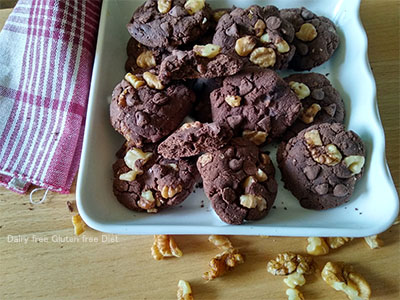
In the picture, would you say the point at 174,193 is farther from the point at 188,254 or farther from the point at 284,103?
the point at 284,103

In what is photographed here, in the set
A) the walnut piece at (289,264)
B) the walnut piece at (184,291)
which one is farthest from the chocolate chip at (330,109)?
the walnut piece at (184,291)

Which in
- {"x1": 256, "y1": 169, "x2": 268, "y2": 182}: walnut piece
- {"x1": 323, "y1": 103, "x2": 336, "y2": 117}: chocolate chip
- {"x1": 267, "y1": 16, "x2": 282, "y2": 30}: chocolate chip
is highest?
{"x1": 267, "y1": 16, "x2": 282, "y2": 30}: chocolate chip

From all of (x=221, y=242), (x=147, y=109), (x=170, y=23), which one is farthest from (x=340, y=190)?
(x=170, y=23)

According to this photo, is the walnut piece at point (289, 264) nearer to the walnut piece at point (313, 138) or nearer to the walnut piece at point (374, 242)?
the walnut piece at point (374, 242)

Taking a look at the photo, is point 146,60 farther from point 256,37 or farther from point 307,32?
point 307,32

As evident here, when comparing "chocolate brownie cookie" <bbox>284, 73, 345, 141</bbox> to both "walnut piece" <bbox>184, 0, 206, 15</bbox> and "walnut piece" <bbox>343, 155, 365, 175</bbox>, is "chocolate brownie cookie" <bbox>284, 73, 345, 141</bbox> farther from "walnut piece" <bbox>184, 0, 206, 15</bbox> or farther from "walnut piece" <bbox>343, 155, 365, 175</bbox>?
"walnut piece" <bbox>184, 0, 206, 15</bbox>

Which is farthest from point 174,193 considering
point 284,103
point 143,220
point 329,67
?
point 329,67

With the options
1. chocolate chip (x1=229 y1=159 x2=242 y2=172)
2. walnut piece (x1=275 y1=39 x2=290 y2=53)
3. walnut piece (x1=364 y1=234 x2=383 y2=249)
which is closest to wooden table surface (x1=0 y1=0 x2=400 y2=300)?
walnut piece (x1=364 y1=234 x2=383 y2=249)

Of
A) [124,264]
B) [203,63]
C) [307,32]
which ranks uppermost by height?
[307,32]
